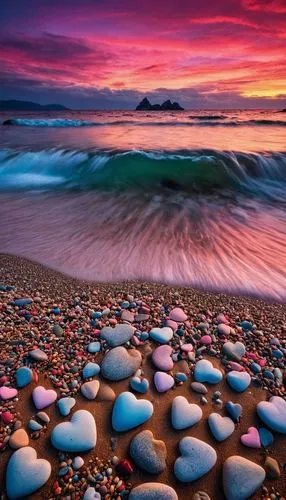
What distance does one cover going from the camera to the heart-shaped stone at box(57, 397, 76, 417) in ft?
5.58

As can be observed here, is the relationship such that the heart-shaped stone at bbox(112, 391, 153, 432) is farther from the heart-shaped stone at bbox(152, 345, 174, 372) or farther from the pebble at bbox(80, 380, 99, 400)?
the heart-shaped stone at bbox(152, 345, 174, 372)

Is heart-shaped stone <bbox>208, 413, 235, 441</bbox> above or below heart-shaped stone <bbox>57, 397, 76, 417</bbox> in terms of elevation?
below

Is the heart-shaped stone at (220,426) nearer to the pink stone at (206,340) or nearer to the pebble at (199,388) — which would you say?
the pebble at (199,388)

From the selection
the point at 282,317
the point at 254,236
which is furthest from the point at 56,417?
the point at 254,236

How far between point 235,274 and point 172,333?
153 centimetres

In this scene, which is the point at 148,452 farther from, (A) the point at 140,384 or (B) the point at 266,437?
(B) the point at 266,437

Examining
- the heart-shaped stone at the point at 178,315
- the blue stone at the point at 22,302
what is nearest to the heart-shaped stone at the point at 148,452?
the heart-shaped stone at the point at 178,315

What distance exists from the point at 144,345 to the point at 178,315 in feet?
1.44

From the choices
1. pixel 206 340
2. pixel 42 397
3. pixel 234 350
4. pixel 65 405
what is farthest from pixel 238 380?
pixel 42 397

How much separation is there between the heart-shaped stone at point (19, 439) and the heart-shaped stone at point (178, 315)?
129 centimetres

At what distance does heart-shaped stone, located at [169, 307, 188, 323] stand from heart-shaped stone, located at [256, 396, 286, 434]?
0.83m

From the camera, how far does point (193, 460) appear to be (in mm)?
1507

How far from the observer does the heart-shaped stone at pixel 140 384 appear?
72.7 inches

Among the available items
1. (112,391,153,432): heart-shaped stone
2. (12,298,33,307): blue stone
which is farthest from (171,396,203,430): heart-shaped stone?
(12,298,33,307): blue stone
